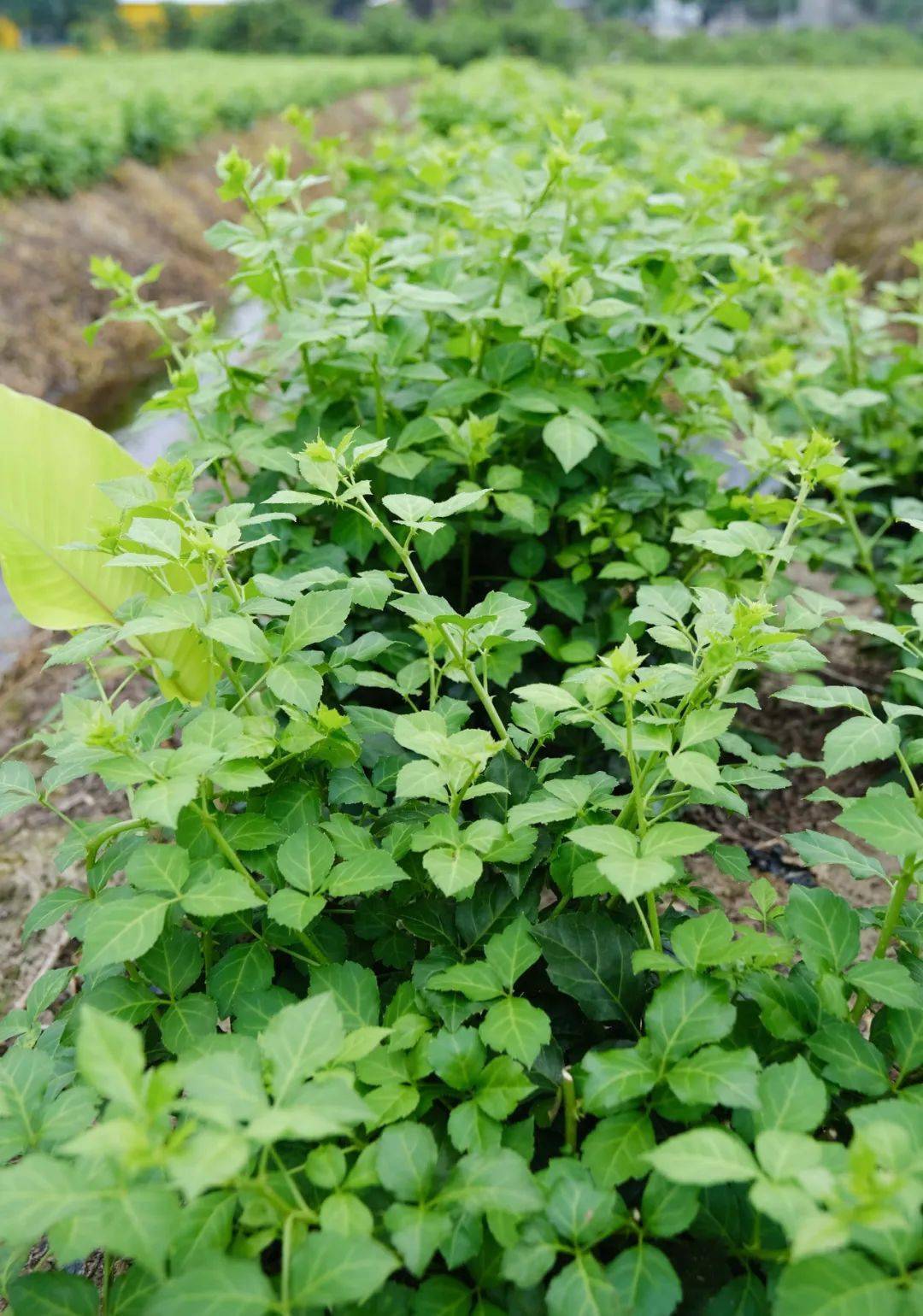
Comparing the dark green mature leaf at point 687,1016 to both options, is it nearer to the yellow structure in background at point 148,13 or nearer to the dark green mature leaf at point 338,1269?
the dark green mature leaf at point 338,1269

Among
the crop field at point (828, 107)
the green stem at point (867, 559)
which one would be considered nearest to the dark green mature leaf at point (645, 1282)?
Answer: the green stem at point (867, 559)

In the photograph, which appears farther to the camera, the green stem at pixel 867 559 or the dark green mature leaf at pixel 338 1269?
the green stem at pixel 867 559

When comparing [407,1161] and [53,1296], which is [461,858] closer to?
[407,1161]

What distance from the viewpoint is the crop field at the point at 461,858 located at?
2.51 ft

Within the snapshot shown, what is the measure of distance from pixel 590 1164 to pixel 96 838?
2.37 ft

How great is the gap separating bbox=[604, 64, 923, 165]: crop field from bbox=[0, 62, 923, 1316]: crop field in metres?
6.01

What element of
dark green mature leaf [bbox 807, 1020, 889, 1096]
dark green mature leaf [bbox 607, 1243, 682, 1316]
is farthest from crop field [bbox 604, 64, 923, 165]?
dark green mature leaf [bbox 607, 1243, 682, 1316]

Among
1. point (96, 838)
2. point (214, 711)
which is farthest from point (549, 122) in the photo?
point (96, 838)

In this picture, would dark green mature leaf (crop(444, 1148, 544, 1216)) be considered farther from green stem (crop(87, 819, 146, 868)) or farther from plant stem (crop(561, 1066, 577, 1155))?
green stem (crop(87, 819, 146, 868))

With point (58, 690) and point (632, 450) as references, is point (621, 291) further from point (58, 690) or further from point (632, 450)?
point (58, 690)

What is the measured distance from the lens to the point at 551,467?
1.86 metres

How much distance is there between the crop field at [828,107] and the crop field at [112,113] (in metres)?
4.93

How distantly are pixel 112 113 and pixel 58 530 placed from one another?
31.0 ft

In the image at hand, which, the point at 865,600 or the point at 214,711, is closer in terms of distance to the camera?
the point at 214,711
